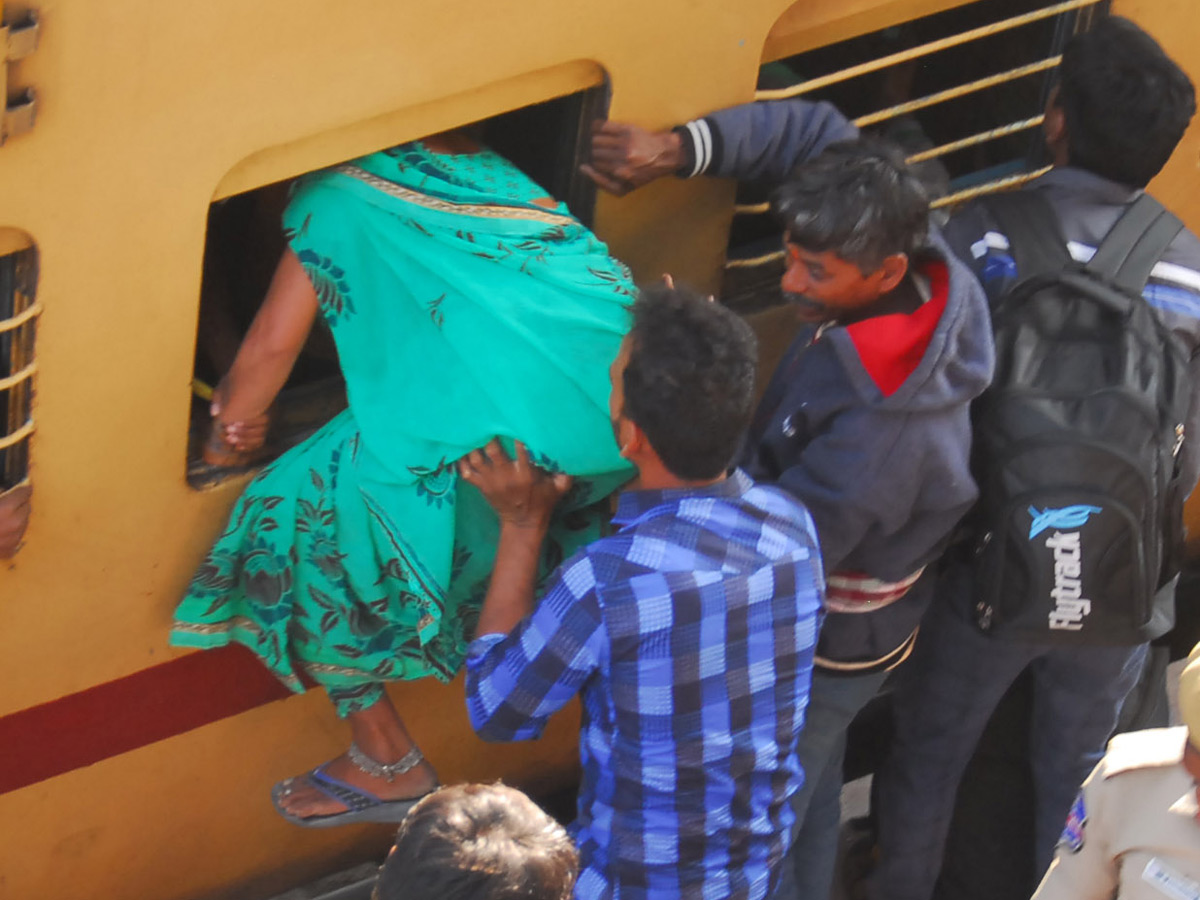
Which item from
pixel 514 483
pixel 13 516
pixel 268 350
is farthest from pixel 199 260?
pixel 514 483

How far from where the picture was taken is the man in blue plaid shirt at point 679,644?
2.16m

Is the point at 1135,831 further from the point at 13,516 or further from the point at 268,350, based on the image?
the point at 13,516

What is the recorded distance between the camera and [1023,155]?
3.48 metres

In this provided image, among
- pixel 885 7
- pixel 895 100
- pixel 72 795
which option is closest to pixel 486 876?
pixel 72 795

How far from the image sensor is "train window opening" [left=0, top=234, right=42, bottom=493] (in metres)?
2.23

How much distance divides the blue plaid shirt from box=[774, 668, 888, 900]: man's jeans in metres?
0.39

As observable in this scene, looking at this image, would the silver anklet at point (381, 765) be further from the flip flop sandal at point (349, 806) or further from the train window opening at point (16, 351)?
the train window opening at point (16, 351)

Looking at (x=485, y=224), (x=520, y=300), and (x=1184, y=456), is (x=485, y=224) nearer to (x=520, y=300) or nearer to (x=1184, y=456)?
(x=520, y=300)

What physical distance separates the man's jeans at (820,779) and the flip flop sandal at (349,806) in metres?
0.71

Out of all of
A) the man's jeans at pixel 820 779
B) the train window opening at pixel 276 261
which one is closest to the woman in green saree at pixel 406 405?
the train window opening at pixel 276 261

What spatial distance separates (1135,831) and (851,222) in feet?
3.21

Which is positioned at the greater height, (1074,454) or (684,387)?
(684,387)

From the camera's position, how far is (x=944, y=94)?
3.04m

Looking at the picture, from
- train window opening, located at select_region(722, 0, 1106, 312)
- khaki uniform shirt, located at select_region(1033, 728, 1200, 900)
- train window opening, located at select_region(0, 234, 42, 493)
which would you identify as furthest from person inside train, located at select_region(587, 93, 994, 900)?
train window opening, located at select_region(0, 234, 42, 493)
